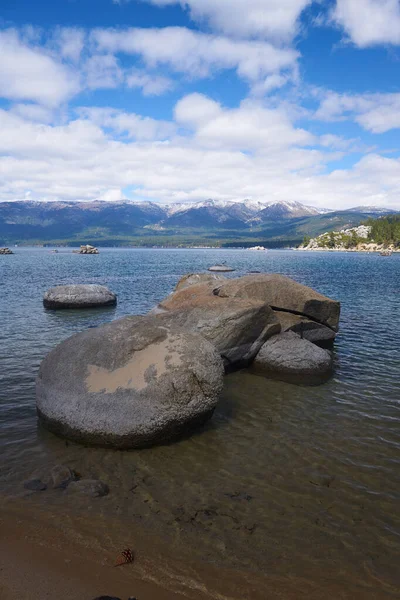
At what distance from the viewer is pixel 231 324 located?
59.3 ft

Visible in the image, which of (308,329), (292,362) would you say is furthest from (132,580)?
(308,329)

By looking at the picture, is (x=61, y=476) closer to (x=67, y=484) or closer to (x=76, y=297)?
(x=67, y=484)

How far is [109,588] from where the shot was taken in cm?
652

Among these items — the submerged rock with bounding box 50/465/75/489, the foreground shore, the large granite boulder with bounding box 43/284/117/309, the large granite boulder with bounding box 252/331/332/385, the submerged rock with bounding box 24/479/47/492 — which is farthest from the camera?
the large granite boulder with bounding box 43/284/117/309

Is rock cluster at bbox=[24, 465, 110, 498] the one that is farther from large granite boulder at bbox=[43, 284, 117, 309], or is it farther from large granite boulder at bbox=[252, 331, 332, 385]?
large granite boulder at bbox=[43, 284, 117, 309]

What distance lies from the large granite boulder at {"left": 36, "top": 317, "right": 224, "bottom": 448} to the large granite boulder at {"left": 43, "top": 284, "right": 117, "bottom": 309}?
22129 millimetres

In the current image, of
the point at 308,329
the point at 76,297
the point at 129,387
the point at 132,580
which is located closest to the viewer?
the point at 132,580

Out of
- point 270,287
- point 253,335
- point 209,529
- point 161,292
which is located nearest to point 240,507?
point 209,529

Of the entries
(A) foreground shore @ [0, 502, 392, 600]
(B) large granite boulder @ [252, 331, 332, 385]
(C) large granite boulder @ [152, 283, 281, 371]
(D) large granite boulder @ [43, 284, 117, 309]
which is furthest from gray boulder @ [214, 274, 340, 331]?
(D) large granite boulder @ [43, 284, 117, 309]

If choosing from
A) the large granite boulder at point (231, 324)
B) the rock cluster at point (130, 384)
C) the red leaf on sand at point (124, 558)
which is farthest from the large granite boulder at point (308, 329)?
the red leaf on sand at point (124, 558)

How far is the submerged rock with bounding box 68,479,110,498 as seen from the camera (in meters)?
9.20

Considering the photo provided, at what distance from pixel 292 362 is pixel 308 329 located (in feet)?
15.4

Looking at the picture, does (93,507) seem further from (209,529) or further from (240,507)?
(240,507)

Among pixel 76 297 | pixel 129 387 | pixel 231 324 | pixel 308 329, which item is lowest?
pixel 76 297
